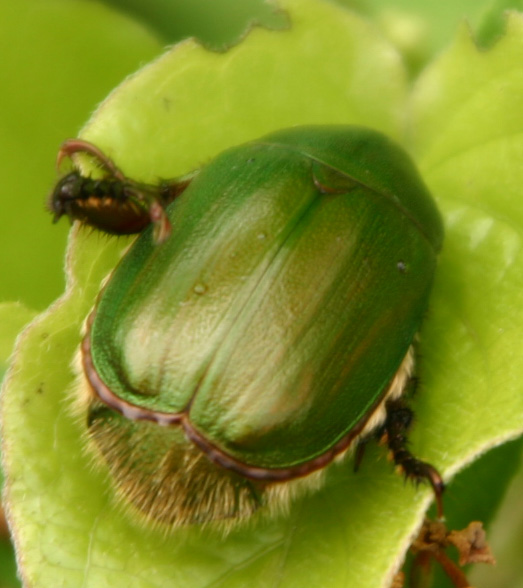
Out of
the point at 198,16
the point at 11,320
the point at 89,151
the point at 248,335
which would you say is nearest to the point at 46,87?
the point at 198,16

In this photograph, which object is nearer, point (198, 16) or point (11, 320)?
point (11, 320)

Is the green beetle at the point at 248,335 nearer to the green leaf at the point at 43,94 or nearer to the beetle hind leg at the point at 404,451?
the beetle hind leg at the point at 404,451

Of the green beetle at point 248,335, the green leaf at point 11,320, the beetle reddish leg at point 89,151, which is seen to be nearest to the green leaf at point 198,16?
the beetle reddish leg at point 89,151

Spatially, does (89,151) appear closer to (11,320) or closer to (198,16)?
(11,320)

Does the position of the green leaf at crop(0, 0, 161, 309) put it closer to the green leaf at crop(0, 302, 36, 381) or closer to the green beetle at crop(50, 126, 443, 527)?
the green leaf at crop(0, 302, 36, 381)

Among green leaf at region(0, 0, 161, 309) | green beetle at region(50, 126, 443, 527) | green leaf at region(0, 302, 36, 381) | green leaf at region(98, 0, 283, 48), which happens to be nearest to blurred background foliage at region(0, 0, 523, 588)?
green leaf at region(0, 0, 161, 309)

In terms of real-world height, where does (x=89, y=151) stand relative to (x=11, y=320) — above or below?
above

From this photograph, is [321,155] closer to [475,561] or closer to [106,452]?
[106,452]

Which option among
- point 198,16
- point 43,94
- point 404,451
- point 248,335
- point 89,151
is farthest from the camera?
point 198,16

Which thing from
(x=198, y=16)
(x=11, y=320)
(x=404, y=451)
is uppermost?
(x=198, y=16)
